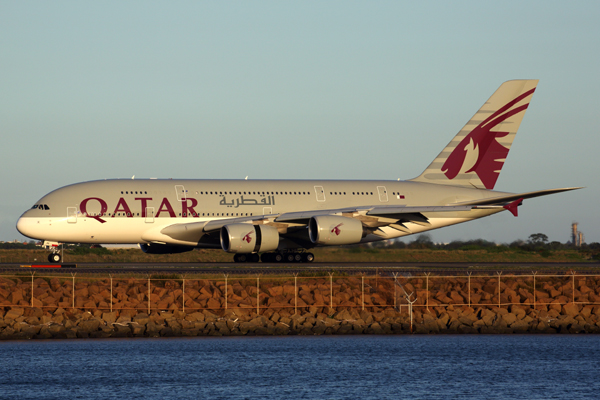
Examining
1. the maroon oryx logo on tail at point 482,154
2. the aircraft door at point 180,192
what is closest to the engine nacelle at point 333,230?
the aircraft door at point 180,192

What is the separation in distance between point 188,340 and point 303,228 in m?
17.1

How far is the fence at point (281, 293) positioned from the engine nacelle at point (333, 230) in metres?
8.02

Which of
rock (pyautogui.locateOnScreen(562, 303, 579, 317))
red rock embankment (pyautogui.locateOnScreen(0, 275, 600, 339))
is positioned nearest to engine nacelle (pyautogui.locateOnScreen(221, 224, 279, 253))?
red rock embankment (pyautogui.locateOnScreen(0, 275, 600, 339))

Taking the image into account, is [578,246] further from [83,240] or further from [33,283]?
[33,283]

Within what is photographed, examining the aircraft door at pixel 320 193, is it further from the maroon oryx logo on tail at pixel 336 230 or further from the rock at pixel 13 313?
the rock at pixel 13 313

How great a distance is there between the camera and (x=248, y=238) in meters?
41.7

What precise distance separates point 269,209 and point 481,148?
13.7m

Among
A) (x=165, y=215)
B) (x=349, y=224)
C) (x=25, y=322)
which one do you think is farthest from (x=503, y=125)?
(x=25, y=322)

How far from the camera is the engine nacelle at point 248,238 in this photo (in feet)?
136

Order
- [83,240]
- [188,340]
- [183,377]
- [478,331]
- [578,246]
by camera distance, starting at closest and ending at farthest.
→ [183,377] → [188,340] → [478,331] → [83,240] → [578,246]

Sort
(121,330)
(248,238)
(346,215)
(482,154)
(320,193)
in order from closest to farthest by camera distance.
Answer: (121,330) → (248,238) → (346,215) → (320,193) → (482,154)

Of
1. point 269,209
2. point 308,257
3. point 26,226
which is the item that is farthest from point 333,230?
point 26,226

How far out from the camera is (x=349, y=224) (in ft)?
142

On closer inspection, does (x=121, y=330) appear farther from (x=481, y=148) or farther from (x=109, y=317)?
(x=481, y=148)
